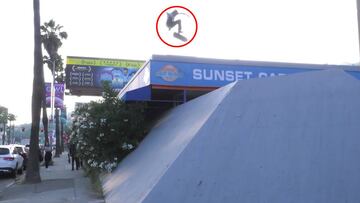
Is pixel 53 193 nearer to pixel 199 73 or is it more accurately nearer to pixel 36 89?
pixel 199 73

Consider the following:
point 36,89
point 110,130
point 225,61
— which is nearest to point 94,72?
point 36,89

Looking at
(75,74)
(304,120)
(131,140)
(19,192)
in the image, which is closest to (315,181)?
(304,120)

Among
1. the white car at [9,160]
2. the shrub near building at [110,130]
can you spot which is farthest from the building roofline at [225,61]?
the white car at [9,160]

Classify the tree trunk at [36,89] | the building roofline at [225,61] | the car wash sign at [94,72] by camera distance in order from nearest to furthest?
the building roofline at [225,61] → the tree trunk at [36,89] → the car wash sign at [94,72]

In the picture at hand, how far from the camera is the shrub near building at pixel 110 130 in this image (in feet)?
43.0

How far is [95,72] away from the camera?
40.4 m

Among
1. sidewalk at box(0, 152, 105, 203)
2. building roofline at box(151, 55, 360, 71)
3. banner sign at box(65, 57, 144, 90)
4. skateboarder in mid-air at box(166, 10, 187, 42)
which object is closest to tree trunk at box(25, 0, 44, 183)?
sidewalk at box(0, 152, 105, 203)

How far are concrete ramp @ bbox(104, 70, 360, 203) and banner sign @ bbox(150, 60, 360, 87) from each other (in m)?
4.51

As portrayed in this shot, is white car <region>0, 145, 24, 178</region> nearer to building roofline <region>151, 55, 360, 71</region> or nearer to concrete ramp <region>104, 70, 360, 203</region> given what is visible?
building roofline <region>151, 55, 360, 71</region>

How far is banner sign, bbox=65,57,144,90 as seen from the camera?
130 ft

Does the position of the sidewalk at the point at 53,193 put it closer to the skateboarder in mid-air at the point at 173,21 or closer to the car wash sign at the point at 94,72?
the skateboarder in mid-air at the point at 173,21

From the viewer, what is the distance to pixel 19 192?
1429 cm

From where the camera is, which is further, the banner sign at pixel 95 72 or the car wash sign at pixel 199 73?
the banner sign at pixel 95 72

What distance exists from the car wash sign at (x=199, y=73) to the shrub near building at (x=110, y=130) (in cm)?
155
